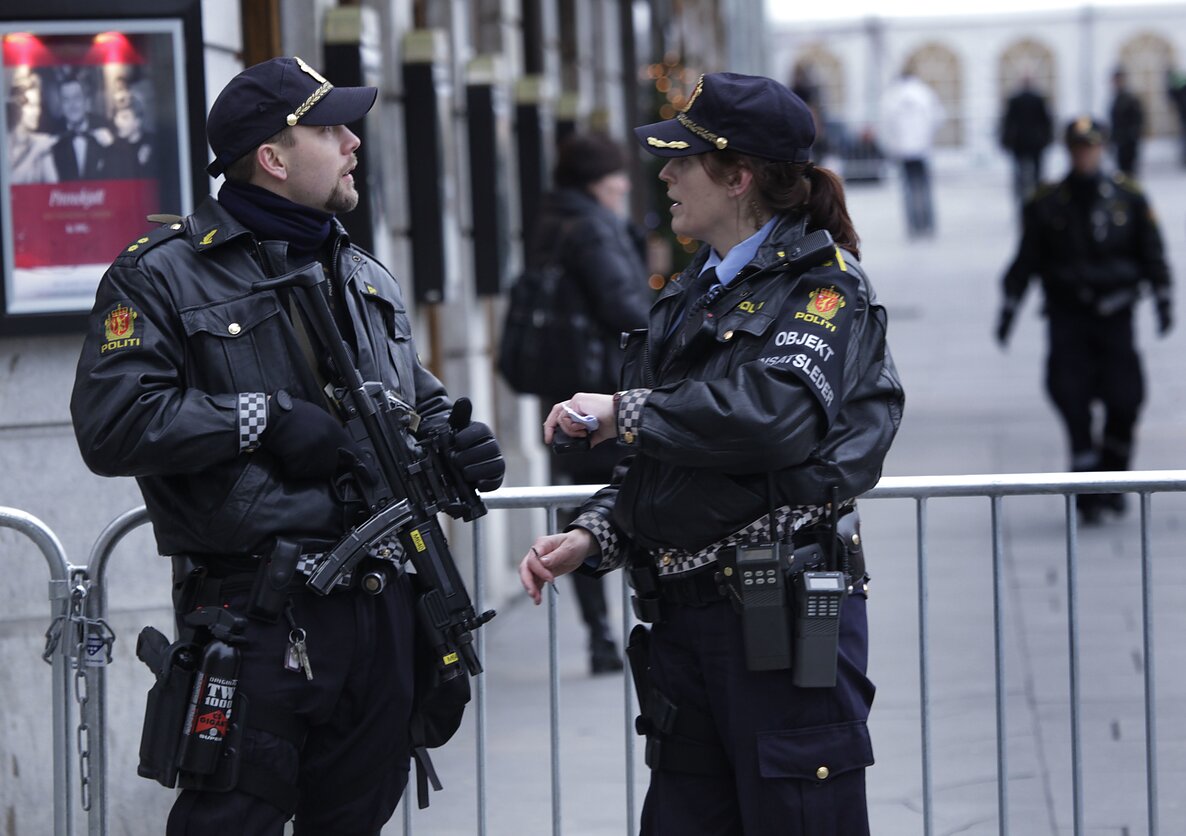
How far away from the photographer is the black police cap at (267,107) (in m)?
3.53

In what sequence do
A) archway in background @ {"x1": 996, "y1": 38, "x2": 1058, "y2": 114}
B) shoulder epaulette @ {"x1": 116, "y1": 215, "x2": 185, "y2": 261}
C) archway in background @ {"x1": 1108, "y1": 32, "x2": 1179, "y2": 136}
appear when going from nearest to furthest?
shoulder epaulette @ {"x1": 116, "y1": 215, "x2": 185, "y2": 261}
archway in background @ {"x1": 1108, "y1": 32, "x2": 1179, "y2": 136}
archway in background @ {"x1": 996, "y1": 38, "x2": 1058, "y2": 114}

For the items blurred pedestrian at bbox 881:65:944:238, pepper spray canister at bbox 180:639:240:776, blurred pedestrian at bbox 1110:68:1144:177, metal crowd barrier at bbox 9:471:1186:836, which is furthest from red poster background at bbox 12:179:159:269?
blurred pedestrian at bbox 1110:68:1144:177

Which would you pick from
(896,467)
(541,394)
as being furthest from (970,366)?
(541,394)

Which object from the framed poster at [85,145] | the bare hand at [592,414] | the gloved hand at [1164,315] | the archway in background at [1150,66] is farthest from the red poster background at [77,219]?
the archway in background at [1150,66]

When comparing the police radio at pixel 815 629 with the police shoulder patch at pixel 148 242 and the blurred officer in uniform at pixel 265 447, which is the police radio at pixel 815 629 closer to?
the blurred officer in uniform at pixel 265 447

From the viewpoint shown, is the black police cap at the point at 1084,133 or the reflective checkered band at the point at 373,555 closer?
the reflective checkered band at the point at 373,555

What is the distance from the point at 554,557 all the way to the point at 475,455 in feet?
0.78

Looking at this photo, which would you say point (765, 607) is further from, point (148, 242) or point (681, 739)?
point (148, 242)

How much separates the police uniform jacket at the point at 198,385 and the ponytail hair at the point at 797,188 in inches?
32.2

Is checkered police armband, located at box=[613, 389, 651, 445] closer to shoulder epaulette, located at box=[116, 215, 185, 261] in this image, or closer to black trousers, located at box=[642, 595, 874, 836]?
black trousers, located at box=[642, 595, 874, 836]

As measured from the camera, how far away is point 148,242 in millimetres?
3523

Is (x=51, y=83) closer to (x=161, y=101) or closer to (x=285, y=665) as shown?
(x=161, y=101)

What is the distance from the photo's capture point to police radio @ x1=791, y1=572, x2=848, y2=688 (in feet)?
11.1

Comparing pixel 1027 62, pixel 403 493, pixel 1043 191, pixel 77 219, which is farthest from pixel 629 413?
pixel 1027 62
